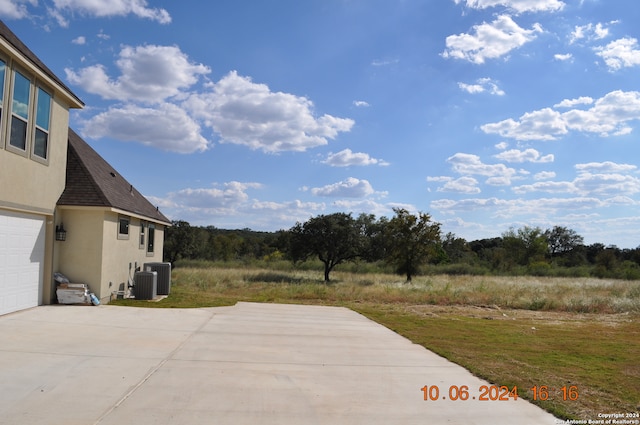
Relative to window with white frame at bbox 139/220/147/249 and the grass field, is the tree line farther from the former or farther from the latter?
window with white frame at bbox 139/220/147/249

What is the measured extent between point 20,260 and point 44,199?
1714 mm

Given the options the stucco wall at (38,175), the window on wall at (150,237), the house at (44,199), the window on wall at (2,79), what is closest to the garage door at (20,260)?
the house at (44,199)

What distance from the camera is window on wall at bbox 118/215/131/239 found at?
15.4 metres

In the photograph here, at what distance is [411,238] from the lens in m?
35.4

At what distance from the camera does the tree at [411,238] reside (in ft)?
116

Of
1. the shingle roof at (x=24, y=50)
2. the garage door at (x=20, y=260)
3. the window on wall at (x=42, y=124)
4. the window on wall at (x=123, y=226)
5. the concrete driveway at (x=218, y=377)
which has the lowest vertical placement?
the concrete driveway at (x=218, y=377)

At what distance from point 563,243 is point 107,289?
8807cm

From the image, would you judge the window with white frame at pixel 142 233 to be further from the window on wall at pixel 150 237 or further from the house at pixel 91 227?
the house at pixel 91 227

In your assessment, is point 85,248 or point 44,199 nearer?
point 44,199

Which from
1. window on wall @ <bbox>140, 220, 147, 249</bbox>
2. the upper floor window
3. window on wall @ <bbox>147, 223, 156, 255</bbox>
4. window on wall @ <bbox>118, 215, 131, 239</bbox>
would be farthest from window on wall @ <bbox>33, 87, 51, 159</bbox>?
window on wall @ <bbox>147, 223, 156, 255</bbox>

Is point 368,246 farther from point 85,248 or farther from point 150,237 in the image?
point 85,248

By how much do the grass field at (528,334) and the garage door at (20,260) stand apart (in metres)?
3.00

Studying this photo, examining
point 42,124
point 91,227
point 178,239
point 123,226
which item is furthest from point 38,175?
point 178,239

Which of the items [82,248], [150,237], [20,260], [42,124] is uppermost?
[42,124]
